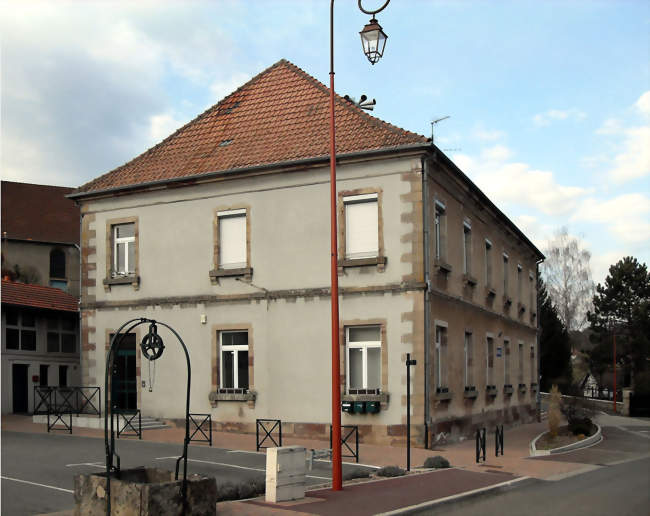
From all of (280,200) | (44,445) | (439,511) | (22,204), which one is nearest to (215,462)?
(44,445)

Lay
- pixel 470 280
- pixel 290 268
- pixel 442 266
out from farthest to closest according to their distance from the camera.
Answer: pixel 470 280, pixel 290 268, pixel 442 266

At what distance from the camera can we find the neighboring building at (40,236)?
163 ft

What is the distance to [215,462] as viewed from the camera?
53.8ft

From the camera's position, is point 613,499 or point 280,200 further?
point 280,200

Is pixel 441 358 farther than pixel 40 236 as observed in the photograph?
No

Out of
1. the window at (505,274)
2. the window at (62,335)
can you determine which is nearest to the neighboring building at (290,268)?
the window at (505,274)

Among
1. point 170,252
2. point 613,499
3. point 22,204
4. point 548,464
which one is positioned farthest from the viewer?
point 22,204

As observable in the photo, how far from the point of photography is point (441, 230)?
76.8ft

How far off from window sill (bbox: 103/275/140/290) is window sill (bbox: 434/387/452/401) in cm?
966

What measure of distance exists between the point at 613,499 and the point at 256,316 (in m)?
12.3

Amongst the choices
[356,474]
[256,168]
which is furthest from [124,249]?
[356,474]

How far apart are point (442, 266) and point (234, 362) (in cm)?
640

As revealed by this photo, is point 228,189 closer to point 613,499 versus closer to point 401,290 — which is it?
point 401,290

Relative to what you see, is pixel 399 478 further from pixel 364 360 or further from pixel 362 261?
pixel 362 261
